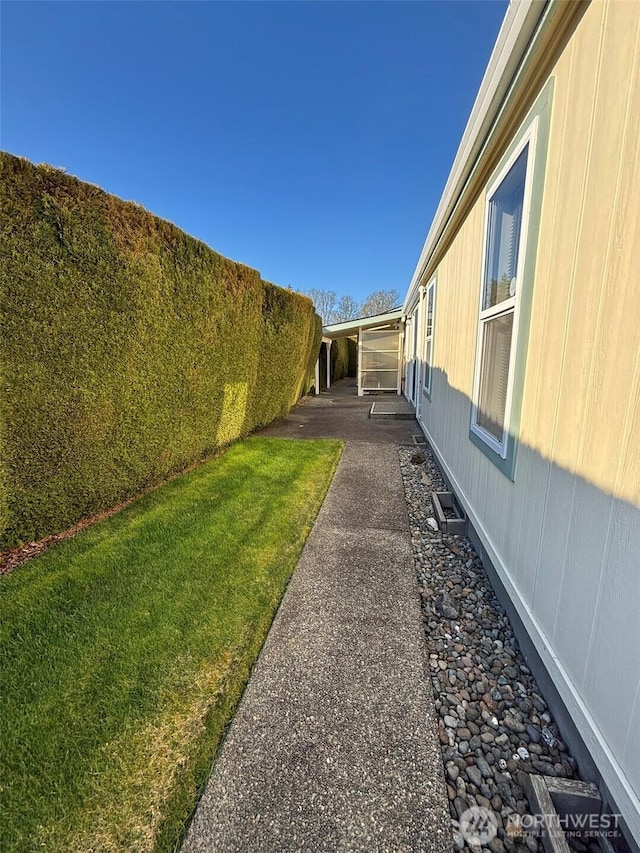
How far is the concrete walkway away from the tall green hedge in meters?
2.34

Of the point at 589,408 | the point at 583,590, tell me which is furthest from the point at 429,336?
the point at 583,590

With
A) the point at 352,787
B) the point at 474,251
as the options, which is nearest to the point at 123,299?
the point at 474,251

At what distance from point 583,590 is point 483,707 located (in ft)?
2.82

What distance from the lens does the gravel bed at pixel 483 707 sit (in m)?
1.35

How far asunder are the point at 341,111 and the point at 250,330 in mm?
8123

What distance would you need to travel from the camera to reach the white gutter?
1705mm

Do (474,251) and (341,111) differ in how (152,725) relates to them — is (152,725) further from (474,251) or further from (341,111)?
(341,111)

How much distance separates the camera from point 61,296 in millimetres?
3020

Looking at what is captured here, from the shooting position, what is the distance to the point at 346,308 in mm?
39969

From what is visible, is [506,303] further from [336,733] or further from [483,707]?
[336,733]

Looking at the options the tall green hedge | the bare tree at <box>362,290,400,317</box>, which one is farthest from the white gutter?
the bare tree at <box>362,290,400,317</box>

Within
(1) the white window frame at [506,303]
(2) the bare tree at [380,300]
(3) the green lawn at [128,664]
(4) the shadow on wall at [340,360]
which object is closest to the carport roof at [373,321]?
(4) the shadow on wall at [340,360]

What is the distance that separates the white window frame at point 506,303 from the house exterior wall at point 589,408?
0.57 feet

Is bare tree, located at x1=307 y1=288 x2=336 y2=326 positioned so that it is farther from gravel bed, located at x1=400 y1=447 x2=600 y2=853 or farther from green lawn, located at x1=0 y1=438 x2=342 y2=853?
gravel bed, located at x1=400 y1=447 x2=600 y2=853
